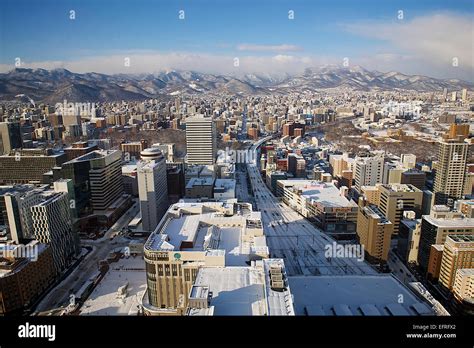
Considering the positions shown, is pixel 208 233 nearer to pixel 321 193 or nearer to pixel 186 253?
pixel 186 253

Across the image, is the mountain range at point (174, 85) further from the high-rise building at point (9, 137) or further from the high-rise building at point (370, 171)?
the high-rise building at point (370, 171)

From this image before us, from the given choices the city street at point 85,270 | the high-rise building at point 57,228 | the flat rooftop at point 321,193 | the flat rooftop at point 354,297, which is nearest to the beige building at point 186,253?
the flat rooftop at point 354,297

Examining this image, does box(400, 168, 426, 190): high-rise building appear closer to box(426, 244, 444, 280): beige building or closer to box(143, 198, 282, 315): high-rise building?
box(426, 244, 444, 280): beige building

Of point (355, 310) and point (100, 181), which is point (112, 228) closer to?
point (100, 181)

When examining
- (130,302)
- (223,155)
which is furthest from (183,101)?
(130,302)
